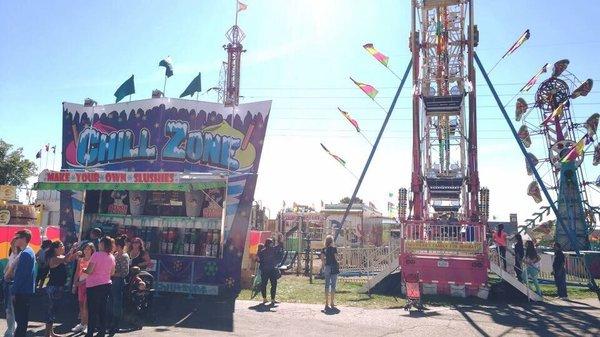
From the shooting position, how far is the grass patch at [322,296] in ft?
38.9

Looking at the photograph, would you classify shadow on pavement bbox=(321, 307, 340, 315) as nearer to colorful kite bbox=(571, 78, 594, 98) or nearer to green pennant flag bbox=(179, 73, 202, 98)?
green pennant flag bbox=(179, 73, 202, 98)

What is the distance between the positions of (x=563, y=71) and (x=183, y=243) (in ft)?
80.3

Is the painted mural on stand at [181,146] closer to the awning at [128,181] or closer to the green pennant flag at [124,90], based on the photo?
the green pennant flag at [124,90]

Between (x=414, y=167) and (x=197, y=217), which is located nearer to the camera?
(x=197, y=217)

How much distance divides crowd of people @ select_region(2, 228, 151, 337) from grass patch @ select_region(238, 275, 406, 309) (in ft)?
14.8

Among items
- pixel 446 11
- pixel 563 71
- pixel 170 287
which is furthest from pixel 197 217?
pixel 563 71

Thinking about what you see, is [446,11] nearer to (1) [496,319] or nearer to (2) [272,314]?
(1) [496,319]

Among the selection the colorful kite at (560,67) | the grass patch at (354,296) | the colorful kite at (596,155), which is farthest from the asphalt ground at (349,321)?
the colorful kite at (560,67)

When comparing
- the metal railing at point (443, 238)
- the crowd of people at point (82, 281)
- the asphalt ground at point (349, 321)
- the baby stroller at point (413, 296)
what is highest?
the metal railing at point (443, 238)

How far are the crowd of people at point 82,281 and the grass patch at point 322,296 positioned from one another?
14.8 feet

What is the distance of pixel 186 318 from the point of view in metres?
9.56

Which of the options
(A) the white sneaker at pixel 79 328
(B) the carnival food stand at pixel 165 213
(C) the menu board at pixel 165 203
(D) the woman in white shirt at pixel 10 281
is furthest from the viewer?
(C) the menu board at pixel 165 203

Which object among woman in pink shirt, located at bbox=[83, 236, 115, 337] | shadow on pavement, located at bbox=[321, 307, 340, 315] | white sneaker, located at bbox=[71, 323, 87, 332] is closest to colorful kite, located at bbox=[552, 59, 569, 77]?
shadow on pavement, located at bbox=[321, 307, 340, 315]

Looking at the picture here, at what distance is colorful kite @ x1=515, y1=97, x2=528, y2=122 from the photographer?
2761 centimetres
